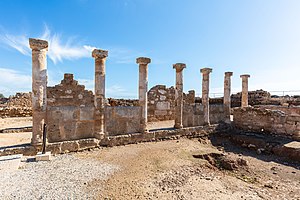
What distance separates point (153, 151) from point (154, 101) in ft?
20.3

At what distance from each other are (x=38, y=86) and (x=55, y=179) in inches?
140

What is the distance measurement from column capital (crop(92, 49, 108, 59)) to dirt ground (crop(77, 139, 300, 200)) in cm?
382

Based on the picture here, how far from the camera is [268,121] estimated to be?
33.2 ft

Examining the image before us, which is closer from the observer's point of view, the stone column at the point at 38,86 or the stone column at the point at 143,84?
the stone column at the point at 38,86

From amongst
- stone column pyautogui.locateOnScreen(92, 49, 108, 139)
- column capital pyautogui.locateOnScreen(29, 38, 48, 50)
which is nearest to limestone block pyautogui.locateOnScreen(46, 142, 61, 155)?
stone column pyautogui.locateOnScreen(92, 49, 108, 139)

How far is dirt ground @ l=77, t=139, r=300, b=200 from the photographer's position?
4.16 meters

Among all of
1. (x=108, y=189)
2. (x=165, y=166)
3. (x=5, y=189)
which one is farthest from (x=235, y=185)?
(x=5, y=189)

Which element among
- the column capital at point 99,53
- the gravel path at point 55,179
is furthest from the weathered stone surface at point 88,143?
the column capital at point 99,53

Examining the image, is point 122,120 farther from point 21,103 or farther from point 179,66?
point 21,103

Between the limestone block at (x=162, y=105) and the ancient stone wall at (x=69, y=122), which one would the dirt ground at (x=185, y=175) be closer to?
the ancient stone wall at (x=69, y=122)

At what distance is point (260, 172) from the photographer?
20.6 ft

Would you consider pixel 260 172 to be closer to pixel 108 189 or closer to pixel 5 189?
pixel 108 189

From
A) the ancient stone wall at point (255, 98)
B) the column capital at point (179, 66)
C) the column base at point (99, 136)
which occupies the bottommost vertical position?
the column base at point (99, 136)

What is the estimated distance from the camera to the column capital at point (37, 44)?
6239 mm
